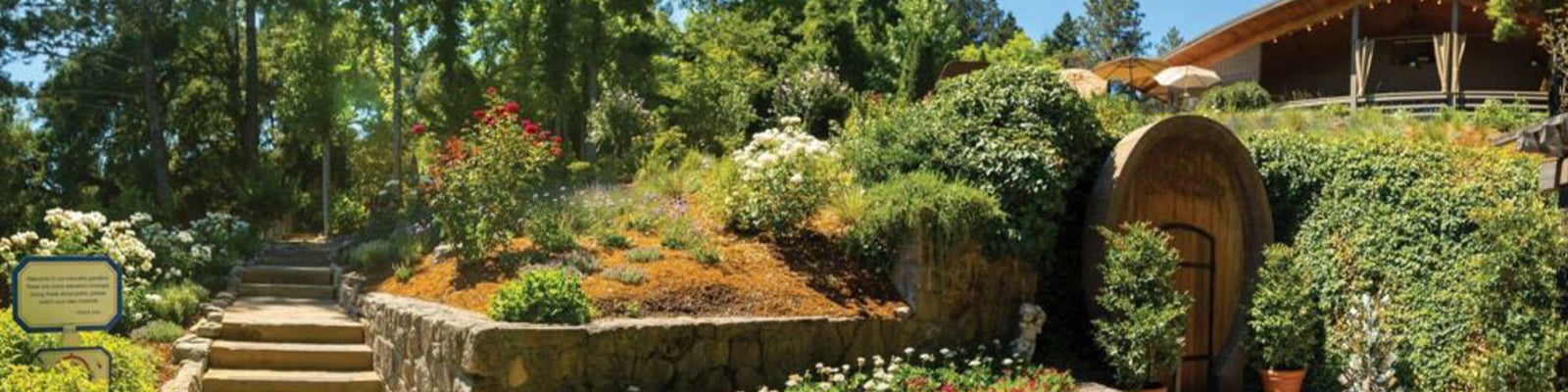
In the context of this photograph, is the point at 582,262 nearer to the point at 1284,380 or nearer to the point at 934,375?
the point at 934,375

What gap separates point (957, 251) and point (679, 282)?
2.21 meters

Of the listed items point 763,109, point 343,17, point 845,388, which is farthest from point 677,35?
point 845,388

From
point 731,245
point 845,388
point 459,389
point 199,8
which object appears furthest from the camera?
point 199,8

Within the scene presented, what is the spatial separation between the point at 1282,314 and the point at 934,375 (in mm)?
3605

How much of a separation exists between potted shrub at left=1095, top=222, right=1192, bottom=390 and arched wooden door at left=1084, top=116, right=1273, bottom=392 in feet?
3.77

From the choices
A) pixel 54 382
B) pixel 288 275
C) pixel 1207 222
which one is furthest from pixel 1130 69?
pixel 54 382

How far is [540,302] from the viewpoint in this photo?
7.02m

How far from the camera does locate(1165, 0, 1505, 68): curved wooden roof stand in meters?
19.6

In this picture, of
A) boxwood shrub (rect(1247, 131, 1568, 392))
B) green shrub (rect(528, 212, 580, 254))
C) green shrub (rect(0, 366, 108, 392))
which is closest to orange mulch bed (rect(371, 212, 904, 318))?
green shrub (rect(528, 212, 580, 254))

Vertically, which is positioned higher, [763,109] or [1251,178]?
[763,109]

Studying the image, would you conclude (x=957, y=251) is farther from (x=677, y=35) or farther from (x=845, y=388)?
(x=677, y=35)

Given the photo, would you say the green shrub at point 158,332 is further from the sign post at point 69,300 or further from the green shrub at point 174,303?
the sign post at point 69,300

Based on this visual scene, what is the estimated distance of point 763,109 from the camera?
17656mm

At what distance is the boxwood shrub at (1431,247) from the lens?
8375mm
